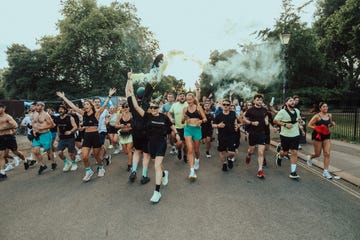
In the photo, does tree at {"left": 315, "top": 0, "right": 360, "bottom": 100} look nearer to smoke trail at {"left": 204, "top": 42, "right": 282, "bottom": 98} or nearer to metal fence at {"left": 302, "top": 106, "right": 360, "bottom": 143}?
smoke trail at {"left": 204, "top": 42, "right": 282, "bottom": 98}

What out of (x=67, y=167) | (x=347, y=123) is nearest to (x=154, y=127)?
(x=67, y=167)

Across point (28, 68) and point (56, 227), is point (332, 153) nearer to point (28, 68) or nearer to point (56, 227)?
point (56, 227)

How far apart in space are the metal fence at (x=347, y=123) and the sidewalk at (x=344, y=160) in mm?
1094

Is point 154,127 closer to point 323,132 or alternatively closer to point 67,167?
point 67,167

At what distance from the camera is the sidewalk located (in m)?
6.05

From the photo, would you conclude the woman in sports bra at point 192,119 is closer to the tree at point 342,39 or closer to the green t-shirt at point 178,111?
the green t-shirt at point 178,111

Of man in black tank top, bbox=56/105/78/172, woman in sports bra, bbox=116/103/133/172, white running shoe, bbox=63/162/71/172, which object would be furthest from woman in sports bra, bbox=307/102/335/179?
white running shoe, bbox=63/162/71/172

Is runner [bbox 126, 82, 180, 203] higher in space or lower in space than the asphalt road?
higher

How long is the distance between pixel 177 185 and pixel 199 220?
5.76 feet

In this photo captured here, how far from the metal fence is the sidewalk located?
1094 mm

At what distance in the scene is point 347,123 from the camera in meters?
11.4

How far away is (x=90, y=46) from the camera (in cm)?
2994

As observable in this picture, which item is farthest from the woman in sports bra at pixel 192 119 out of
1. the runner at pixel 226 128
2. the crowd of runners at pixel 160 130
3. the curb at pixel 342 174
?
the curb at pixel 342 174

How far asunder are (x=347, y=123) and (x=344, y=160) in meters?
4.78
